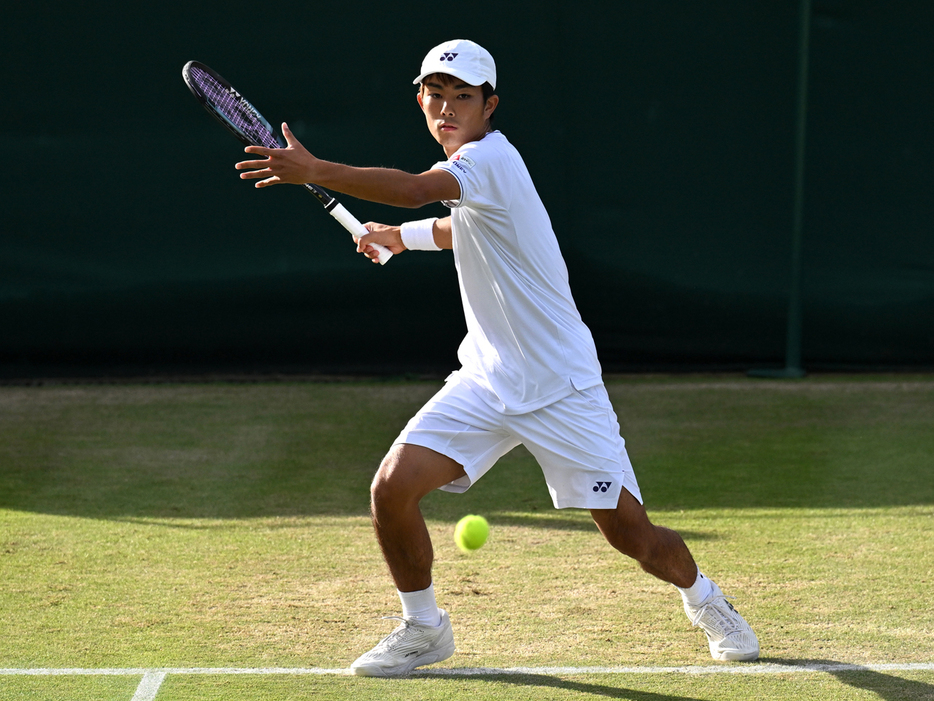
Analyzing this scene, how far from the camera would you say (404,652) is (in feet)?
10.9

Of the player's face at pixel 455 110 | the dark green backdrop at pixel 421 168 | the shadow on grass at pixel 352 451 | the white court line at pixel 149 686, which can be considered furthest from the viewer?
the dark green backdrop at pixel 421 168

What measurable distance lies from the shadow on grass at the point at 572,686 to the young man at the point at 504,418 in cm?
21

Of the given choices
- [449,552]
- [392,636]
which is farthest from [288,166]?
[449,552]

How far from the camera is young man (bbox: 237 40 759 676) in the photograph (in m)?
3.29

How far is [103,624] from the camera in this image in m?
3.64

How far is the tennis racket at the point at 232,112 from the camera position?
3.83 meters

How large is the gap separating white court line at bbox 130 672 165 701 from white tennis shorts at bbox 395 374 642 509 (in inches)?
34.3

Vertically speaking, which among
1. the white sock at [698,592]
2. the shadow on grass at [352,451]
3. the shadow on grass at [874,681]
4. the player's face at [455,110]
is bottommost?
the shadow on grass at [352,451]

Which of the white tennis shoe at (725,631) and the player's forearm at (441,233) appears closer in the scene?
the white tennis shoe at (725,631)

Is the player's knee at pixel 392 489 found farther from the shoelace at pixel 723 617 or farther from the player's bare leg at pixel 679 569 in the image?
the shoelace at pixel 723 617

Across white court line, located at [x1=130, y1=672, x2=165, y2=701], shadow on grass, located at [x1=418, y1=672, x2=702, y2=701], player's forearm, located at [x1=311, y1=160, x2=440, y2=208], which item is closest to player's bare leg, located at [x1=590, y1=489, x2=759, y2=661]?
shadow on grass, located at [x1=418, y1=672, x2=702, y2=701]

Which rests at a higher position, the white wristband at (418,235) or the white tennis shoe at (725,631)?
the white wristband at (418,235)

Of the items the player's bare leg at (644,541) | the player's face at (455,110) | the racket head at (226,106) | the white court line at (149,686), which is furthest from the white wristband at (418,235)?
the white court line at (149,686)

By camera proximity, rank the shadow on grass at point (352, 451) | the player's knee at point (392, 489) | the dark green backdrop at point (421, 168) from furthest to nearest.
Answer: the dark green backdrop at point (421, 168), the shadow on grass at point (352, 451), the player's knee at point (392, 489)
